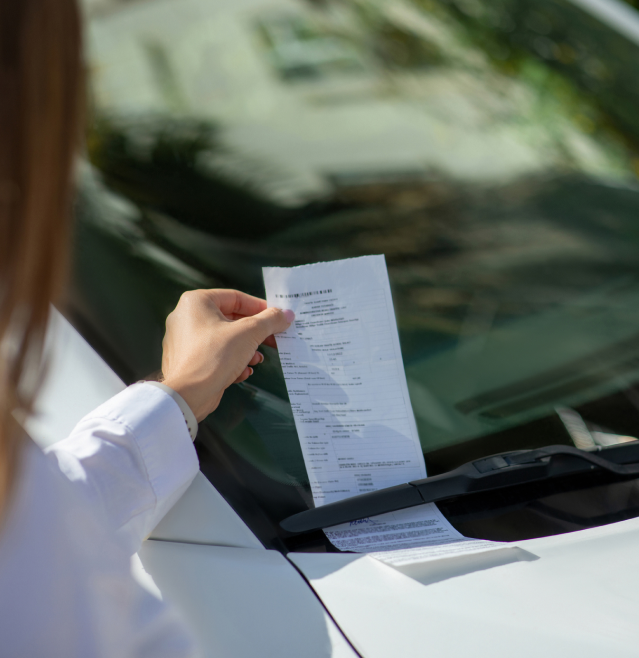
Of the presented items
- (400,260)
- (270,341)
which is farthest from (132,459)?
(400,260)

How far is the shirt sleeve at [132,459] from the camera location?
0.81 m

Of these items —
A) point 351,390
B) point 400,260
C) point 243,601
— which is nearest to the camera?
point 243,601

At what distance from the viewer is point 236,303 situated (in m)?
1.17

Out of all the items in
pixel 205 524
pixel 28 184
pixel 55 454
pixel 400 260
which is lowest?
pixel 205 524

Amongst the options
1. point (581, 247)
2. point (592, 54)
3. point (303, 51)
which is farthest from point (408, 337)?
point (592, 54)

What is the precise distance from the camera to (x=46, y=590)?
672 mm

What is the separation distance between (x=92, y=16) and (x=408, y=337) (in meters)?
1.13

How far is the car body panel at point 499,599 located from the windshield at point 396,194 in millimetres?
154

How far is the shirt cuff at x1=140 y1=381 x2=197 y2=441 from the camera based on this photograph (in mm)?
952

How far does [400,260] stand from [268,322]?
1.14 feet

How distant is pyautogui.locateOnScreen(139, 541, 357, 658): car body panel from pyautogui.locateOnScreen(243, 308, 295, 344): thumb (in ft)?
1.11

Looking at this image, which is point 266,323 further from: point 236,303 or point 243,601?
point 243,601

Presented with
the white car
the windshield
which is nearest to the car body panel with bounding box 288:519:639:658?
the white car

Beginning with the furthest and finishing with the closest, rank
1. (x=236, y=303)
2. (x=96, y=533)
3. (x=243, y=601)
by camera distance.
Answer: (x=236, y=303) < (x=243, y=601) < (x=96, y=533)
